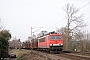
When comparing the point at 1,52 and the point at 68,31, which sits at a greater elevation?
the point at 68,31

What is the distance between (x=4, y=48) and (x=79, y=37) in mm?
20558

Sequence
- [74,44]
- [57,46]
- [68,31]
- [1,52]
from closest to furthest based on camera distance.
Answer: [57,46] < [1,52] < [68,31] < [74,44]

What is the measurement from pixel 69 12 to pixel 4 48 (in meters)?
21.5

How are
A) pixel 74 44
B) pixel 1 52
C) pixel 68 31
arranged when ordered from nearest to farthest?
pixel 1 52
pixel 68 31
pixel 74 44

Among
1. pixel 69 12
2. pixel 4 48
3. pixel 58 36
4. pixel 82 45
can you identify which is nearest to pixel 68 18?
pixel 69 12

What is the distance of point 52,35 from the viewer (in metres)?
34.3

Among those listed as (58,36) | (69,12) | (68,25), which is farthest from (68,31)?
(58,36)

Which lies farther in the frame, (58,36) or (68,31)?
(68,31)

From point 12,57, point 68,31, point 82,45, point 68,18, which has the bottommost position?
point 12,57

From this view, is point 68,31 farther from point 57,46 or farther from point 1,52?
point 1,52

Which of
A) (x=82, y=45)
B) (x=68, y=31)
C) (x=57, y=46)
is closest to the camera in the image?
(x=57, y=46)

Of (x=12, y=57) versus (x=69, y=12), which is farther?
(x=12, y=57)

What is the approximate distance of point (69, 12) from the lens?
50719 mm

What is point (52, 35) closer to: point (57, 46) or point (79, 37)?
point (57, 46)
